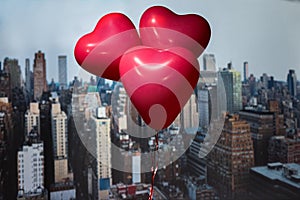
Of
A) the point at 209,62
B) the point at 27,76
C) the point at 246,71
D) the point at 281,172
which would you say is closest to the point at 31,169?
the point at 27,76

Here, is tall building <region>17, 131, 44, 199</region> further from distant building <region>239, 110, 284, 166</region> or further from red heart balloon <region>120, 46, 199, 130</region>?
distant building <region>239, 110, 284, 166</region>

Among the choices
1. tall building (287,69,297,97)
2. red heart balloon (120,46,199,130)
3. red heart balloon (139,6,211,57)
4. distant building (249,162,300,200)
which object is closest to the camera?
red heart balloon (120,46,199,130)

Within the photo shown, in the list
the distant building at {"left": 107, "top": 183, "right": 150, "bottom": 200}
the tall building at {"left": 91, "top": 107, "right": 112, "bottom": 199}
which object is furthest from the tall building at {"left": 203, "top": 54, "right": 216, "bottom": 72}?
the distant building at {"left": 107, "top": 183, "right": 150, "bottom": 200}

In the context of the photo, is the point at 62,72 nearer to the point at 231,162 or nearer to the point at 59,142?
the point at 59,142

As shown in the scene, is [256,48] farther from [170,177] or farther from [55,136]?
[55,136]

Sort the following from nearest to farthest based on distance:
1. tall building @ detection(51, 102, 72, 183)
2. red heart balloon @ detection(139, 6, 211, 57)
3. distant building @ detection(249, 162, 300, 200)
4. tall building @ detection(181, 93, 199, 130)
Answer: red heart balloon @ detection(139, 6, 211, 57) < tall building @ detection(51, 102, 72, 183) < tall building @ detection(181, 93, 199, 130) < distant building @ detection(249, 162, 300, 200)

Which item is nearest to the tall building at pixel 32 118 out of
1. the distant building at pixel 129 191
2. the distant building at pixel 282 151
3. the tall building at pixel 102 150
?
the tall building at pixel 102 150

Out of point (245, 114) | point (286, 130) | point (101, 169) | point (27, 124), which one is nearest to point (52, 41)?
point (27, 124)

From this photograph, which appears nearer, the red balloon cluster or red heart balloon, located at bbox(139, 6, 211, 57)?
the red balloon cluster
